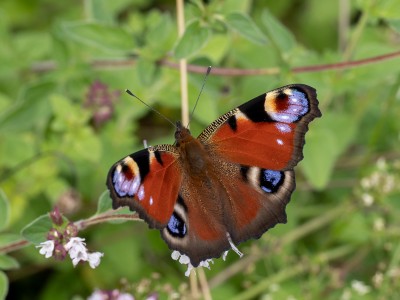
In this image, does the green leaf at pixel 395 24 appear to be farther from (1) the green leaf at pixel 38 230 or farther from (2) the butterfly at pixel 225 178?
(1) the green leaf at pixel 38 230

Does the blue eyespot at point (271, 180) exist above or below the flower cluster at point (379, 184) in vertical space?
above

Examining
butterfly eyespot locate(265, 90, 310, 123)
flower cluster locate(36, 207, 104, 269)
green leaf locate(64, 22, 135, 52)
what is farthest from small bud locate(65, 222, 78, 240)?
green leaf locate(64, 22, 135, 52)

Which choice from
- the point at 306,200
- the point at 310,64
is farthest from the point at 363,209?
the point at 310,64

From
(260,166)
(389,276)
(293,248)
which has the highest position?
(260,166)

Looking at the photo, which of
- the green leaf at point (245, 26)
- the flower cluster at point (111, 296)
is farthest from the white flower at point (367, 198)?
the flower cluster at point (111, 296)

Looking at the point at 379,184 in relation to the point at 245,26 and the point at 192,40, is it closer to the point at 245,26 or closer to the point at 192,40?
the point at 245,26

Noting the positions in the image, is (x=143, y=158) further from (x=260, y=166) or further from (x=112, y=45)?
(x=112, y=45)
